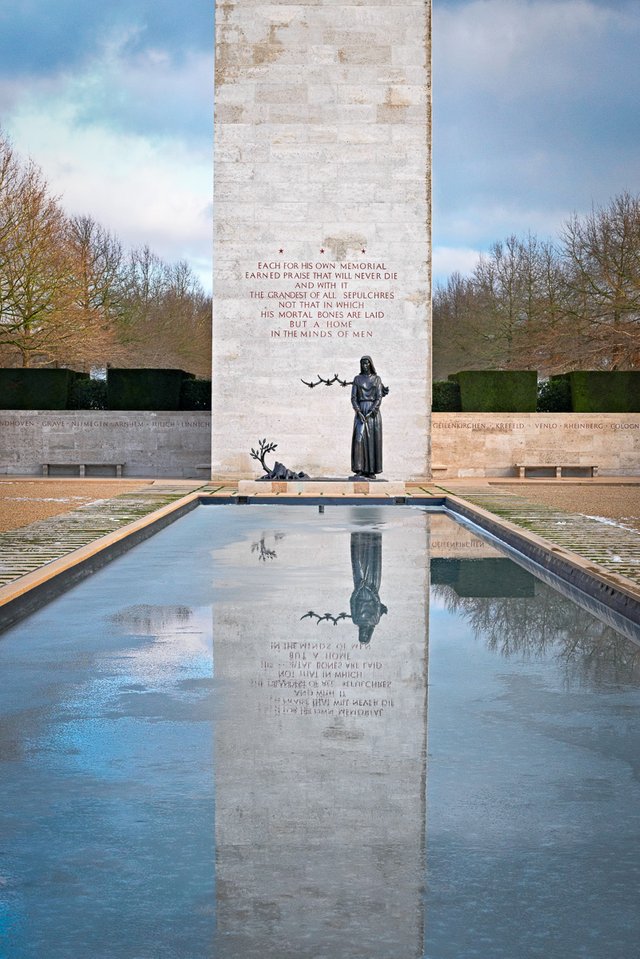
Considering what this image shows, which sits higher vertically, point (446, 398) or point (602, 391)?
point (602, 391)

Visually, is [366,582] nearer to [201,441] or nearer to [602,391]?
[201,441]

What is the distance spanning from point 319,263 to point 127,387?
662 cm

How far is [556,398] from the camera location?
29.8 m

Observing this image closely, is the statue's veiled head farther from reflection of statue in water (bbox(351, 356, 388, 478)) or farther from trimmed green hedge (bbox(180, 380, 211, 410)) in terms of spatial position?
trimmed green hedge (bbox(180, 380, 211, 410))

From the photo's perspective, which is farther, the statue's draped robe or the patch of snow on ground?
the statue's draped robe

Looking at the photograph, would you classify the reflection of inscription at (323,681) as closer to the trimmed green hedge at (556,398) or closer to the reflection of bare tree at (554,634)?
the reflection of bare tree at (554,634)

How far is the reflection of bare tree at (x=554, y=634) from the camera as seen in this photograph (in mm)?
6703

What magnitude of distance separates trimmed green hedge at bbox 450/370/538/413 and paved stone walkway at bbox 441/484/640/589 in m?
9.22

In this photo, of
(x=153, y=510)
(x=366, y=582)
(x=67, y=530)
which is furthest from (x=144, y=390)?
(x=366, y=582)

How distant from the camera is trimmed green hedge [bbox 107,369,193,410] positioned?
2930cm

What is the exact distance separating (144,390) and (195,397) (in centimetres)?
131

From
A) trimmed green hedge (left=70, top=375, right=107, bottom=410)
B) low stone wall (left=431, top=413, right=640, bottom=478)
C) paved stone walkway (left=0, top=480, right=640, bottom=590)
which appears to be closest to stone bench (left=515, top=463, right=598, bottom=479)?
low stone wall (left=431, top=413, right=640, bottom=478)

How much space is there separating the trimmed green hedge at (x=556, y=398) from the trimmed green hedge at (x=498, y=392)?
0.76 meters

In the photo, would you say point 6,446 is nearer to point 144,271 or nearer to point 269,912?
point 269,912
